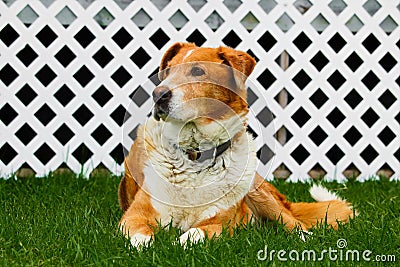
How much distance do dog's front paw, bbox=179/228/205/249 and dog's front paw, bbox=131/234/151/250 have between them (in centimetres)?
Answer: 12

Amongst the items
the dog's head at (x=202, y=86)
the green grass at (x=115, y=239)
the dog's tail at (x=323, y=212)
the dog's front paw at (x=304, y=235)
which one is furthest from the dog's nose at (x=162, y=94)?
the dog's tail at (x=323, y=212)

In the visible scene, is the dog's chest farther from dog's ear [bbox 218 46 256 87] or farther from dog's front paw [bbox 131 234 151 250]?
dog's ear [bbox 218 46 256 87]

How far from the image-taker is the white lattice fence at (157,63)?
4.15 m

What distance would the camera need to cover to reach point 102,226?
266 cm

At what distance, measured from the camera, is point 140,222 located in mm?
2633

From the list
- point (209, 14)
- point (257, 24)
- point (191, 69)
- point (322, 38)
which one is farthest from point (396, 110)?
point (191, 69)

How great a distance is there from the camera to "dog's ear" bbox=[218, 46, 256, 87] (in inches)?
109

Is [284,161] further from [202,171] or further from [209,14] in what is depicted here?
[202,171]

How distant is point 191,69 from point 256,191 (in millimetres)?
628

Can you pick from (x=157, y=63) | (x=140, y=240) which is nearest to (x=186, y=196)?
(x=140, y=240)

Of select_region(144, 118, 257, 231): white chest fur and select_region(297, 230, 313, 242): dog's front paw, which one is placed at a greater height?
select_region(144, 118, 257, 231): white chest fur

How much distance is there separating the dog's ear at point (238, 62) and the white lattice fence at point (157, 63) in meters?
1.03

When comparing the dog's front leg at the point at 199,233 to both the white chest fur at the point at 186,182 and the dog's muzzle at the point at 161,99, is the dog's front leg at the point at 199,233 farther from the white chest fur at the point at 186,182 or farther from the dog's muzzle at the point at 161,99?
the dog's muzzle at the point at 161,99

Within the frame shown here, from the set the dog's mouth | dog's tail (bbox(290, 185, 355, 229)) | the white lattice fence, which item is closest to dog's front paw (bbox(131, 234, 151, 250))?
the dog's mouth
